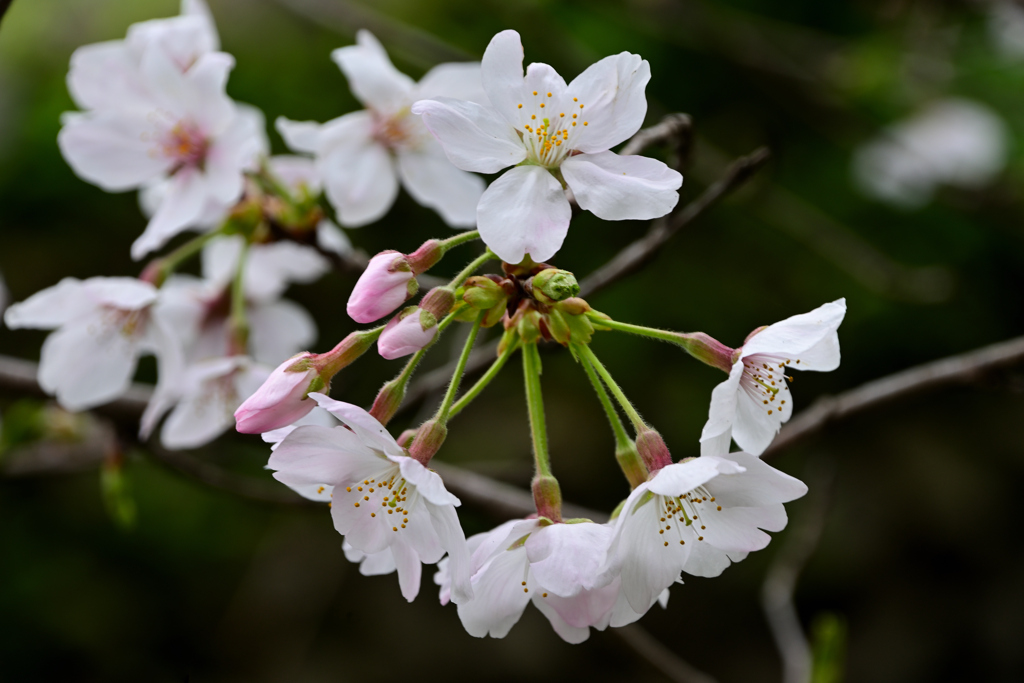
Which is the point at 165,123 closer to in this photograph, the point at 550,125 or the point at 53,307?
the point at 53,307

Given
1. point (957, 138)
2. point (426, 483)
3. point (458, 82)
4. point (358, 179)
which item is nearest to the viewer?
point (426, 483)

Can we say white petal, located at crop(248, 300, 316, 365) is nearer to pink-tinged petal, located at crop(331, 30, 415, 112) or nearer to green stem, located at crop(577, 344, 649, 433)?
pink-tinged petal, located at crop(331, 30, 415, 112)

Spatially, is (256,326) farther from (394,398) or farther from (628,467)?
(628,467)

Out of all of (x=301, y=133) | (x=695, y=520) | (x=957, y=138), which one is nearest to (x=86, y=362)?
(x=301, y=133)

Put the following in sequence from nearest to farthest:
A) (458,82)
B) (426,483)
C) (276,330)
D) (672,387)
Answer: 1. (426,483)
2. (458,82)
3. (276,330)
4. (672,387)

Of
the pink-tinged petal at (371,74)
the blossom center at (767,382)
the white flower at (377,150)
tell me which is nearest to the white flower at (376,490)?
the blossom center at (767,382)

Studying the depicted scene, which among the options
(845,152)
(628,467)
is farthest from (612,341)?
(628,467)

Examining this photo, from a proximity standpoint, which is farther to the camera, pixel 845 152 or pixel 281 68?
pixel 845 152
